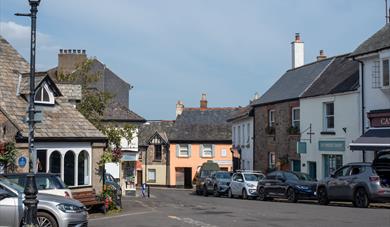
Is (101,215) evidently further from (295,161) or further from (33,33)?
(295,161)

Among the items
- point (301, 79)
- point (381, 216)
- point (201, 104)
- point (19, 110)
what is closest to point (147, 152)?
point (201, 104)

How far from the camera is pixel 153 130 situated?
7375 cm

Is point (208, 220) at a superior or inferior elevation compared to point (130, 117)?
inferior

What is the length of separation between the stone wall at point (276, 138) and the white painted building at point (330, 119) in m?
1.61

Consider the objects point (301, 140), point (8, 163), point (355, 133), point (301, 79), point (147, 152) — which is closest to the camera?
point (8, 163)

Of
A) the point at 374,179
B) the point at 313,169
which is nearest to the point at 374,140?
the point at 374,179

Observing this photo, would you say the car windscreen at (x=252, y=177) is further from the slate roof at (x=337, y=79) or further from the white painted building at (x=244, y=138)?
the white painted building at (x=244, y=138)

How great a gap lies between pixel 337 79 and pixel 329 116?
2.33 m

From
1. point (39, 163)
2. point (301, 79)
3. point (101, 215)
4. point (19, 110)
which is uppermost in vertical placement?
point (301, 79)

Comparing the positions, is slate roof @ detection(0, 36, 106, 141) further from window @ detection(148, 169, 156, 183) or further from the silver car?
window @ detection(148, 169, 156, 183)

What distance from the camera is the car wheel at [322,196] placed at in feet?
91.1

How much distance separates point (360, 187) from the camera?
2505 cm

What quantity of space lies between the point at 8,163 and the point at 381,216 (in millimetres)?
12513

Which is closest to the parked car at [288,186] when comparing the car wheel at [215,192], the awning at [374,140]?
the awning at [374,140]
